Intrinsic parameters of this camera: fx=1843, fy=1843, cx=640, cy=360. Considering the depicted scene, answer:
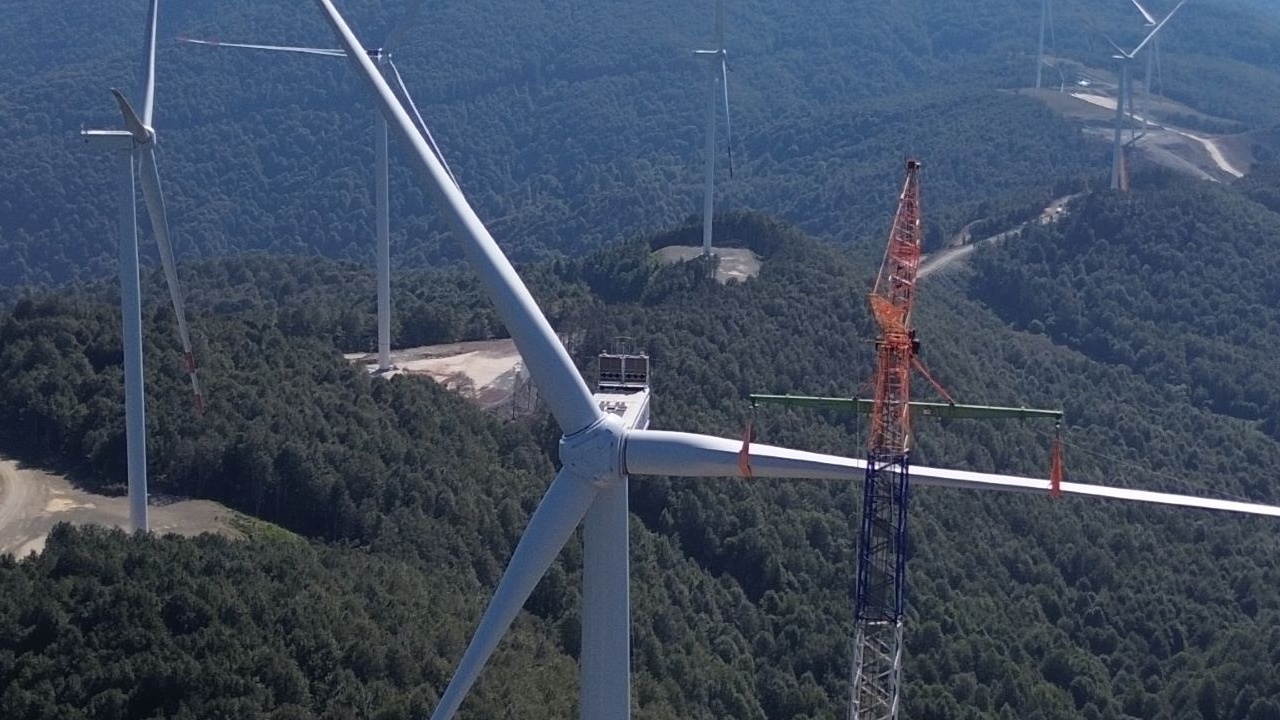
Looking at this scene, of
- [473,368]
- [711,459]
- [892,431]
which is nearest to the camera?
[711,459]

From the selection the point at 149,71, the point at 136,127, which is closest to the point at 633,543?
the point at 149,71

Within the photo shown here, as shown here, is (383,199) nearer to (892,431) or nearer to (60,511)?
(60,511)

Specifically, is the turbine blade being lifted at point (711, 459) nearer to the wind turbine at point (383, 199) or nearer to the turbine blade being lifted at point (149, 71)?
the turbine blade being lifted at point (149, 71)

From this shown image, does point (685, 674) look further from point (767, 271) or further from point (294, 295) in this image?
point (294, 295)

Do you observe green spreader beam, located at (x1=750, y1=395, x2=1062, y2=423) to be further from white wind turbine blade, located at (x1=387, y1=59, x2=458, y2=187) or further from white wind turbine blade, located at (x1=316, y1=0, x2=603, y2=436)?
white wind turbine blade, located at (x1=387, y1=59, x2=458, y2=187)

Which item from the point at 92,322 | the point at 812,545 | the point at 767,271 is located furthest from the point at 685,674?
the point at 767,271

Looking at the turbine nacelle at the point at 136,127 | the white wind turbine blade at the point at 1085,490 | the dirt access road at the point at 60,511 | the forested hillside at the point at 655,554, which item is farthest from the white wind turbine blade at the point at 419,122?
the dirt access road at the point at 60,511
